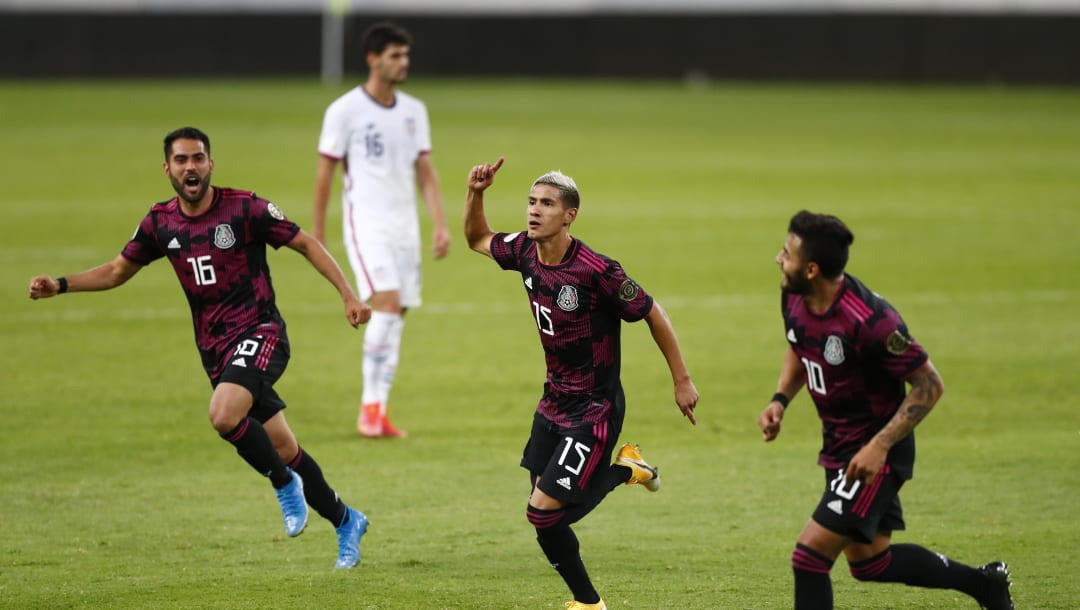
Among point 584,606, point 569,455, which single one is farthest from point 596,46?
point 584,606

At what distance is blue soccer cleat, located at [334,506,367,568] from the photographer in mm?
7348

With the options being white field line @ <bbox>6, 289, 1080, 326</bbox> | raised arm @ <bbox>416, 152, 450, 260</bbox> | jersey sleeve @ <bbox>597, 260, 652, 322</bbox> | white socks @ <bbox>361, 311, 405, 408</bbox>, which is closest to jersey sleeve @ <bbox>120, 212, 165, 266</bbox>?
jersey sleeve @ <bbox>597, 260, 652, 322</bbox>

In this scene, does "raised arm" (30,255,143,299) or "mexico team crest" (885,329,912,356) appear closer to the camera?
"mexico team crest" (885,329,912,356)

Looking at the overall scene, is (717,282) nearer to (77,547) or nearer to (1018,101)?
(77,547)

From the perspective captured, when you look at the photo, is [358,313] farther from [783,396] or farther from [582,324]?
[783,396]

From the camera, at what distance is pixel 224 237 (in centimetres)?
729

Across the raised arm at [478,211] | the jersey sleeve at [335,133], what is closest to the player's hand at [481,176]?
the raised arm at [478,211]

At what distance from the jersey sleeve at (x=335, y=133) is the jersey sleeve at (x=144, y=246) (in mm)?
2958

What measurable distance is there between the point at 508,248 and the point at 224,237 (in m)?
1.55

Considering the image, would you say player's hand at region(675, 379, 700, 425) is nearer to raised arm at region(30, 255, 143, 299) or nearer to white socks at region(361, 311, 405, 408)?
raised arm at region(30, 255, 143, 299)

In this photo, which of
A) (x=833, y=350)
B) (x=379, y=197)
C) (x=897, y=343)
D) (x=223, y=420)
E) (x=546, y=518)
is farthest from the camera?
(x=379, y=197)

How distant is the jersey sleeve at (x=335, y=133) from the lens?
10391mm

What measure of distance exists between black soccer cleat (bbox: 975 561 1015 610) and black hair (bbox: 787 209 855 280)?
62.1 inches

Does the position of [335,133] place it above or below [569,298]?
below
